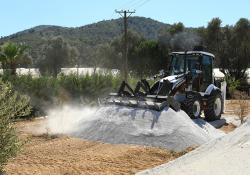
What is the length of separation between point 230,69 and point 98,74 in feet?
85.2

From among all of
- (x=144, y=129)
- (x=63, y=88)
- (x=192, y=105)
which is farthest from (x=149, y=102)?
(x=63, y=88)

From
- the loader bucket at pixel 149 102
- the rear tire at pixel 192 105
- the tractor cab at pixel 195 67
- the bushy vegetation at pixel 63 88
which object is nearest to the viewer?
the loader bucket at pixel 149 102

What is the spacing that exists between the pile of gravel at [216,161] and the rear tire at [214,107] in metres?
6.30

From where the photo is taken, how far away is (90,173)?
9133 mm

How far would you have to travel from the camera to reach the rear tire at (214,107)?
17.1 meters

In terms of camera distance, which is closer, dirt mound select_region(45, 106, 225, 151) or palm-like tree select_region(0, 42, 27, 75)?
dirt mound select_region(45, 106, 225, 151)

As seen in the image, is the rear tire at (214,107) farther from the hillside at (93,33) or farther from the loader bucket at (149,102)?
the hillside at (93,33)

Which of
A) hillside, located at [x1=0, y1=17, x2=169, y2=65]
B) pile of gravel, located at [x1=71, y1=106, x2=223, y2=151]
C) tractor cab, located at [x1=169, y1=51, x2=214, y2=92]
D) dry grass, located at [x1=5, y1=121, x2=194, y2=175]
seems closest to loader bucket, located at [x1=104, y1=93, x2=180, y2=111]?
pile of gravel, located at [x1=71, y1=106, x2=223, y2=151]

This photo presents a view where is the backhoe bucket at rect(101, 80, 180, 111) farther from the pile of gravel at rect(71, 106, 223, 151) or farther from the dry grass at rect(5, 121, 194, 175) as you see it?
the dry grass at rect(5, 121, 194, 175)

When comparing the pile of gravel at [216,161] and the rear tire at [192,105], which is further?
the rear tire at [192,105]

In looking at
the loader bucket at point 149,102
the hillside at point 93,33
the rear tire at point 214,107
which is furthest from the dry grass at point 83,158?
the hillside at point 93,33

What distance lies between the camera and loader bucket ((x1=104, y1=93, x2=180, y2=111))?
45.0 ft

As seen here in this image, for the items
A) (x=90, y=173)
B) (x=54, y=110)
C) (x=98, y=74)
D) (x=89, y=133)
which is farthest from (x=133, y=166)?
(x=98, y=74)

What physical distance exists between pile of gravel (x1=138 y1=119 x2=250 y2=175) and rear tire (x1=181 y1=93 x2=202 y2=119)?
468 cm
